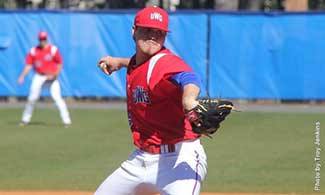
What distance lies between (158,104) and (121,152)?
819 cm

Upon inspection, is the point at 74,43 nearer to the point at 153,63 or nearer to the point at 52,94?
the point at 52,94

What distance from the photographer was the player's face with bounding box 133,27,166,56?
6.37 m

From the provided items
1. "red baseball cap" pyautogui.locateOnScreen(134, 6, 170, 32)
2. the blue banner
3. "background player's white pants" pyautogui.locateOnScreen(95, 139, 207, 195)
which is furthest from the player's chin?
the blue banner

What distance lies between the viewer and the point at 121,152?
14.5 m

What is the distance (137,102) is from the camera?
6.49 m

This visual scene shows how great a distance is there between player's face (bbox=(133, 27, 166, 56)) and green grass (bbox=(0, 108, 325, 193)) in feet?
16.8

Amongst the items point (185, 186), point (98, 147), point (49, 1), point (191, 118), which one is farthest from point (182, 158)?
point (49, 1)

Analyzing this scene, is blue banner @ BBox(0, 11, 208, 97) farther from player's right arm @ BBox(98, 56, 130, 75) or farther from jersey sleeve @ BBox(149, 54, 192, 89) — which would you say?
jersey sleeve @ BBox(149, 54, 192, 89)

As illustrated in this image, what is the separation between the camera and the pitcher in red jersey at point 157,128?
6.25 metres

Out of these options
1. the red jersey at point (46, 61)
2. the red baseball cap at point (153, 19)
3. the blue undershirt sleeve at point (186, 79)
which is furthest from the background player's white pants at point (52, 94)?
the blue undershirt sleeve at point (186, 79)

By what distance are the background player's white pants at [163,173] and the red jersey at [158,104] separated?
0.32 feet

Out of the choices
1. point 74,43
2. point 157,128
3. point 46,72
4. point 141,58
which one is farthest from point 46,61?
point 157,128

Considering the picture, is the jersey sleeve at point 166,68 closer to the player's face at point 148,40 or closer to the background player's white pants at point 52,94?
the player's face at point 148,40

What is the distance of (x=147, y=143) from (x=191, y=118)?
83 cm
